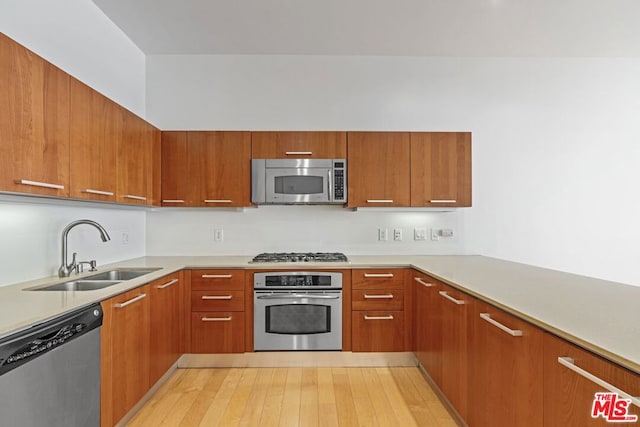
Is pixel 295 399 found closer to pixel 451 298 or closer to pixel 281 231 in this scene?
pixel 451 298

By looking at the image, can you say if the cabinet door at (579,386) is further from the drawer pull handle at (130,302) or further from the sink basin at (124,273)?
the sink basin at (124,273)

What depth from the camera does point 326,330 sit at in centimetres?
307

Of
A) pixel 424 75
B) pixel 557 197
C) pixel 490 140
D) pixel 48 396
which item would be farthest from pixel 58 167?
pixel 557 197

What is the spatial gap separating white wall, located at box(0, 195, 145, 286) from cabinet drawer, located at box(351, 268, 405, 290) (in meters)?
1.91

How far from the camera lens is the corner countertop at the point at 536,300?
3.59 ft

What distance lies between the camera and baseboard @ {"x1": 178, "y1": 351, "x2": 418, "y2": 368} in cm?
306

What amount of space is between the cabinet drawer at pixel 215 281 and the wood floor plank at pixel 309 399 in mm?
835

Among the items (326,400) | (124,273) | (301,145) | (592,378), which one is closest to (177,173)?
(124,273)

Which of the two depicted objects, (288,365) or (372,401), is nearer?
(372,401)

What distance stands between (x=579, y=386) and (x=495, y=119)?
3.09m

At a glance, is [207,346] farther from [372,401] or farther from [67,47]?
[67,47]

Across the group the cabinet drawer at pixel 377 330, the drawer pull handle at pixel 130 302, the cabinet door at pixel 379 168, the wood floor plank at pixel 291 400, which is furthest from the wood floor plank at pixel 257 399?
the cabinet door at pixel 379 168

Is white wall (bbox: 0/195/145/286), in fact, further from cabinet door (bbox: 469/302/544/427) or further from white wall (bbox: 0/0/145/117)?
cabinet door (bbox: 469/302/544/427)

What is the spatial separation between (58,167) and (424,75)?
3.10m
